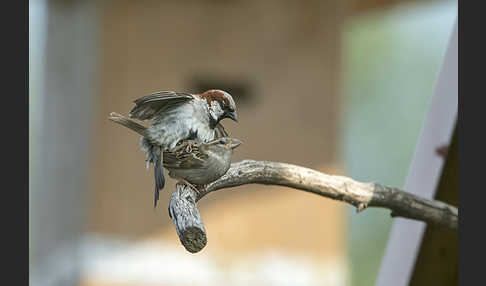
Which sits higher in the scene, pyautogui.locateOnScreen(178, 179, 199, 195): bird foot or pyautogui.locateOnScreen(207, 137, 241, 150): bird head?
pyautogui.locateOnScreen(207, 137, 241, 150): bird head

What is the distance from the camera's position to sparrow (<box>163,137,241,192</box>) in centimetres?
108

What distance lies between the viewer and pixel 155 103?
1.04 metres

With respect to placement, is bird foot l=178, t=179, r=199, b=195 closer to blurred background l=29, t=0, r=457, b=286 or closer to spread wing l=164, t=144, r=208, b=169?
spread wing l=164, t=144, r=208, b=169

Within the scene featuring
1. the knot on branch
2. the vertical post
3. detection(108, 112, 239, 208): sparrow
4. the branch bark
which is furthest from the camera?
the vertical post

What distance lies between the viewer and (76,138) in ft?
10.5

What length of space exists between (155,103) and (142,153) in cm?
203

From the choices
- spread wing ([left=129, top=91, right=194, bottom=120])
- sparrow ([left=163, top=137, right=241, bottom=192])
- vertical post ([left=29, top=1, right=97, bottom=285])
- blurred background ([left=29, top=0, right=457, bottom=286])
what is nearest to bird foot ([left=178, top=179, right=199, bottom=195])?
sparrow ([left=163, top=137, right=241, bottom=192])

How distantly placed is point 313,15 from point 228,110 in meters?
2.36

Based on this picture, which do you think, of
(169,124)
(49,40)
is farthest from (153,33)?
(169,124)

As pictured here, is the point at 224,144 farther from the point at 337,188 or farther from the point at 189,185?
the point at 337,188

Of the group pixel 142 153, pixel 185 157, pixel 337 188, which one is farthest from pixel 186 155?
pixel 142 153

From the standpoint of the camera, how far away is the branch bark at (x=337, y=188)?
1184 millimetres

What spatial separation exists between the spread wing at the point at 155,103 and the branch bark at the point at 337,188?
153mm

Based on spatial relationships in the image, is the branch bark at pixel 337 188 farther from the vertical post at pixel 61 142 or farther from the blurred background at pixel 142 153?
the vertical post at pixel 61 142
